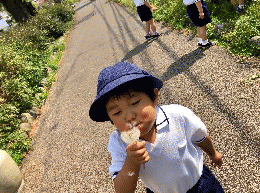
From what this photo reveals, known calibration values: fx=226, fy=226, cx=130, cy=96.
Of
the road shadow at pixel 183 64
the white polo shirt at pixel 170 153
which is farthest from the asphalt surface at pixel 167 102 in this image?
the white polo shirt at pixel 170 153

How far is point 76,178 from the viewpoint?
11.6ft

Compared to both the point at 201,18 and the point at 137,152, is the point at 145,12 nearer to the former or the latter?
the point at 201,18

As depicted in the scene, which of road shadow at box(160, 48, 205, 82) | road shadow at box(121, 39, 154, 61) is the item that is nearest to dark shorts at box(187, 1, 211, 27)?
road shadow at box(160, 48, 205, 82)

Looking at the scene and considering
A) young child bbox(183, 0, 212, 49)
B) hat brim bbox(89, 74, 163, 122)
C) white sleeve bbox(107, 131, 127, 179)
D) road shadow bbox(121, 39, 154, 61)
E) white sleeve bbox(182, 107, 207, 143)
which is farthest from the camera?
road shadow bbox(121, 39, 154, 61)

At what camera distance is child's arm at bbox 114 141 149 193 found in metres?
1.06

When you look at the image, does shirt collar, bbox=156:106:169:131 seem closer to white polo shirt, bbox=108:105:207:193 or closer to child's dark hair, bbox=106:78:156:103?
white polo shirt, bbox=108:105:207:193

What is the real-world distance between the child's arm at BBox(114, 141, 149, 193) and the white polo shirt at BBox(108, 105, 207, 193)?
0.30ft

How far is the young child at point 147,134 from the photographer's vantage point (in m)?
1.17

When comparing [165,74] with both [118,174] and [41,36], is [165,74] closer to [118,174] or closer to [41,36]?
[118,174]

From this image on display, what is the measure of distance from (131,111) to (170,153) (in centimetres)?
39

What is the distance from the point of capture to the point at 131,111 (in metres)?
1.16

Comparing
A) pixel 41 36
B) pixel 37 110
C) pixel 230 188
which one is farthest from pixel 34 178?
pixel 41 36

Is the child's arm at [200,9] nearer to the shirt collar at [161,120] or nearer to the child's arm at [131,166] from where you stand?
the shirt collar at [161,120]

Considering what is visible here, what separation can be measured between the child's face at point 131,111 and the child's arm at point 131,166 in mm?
120
